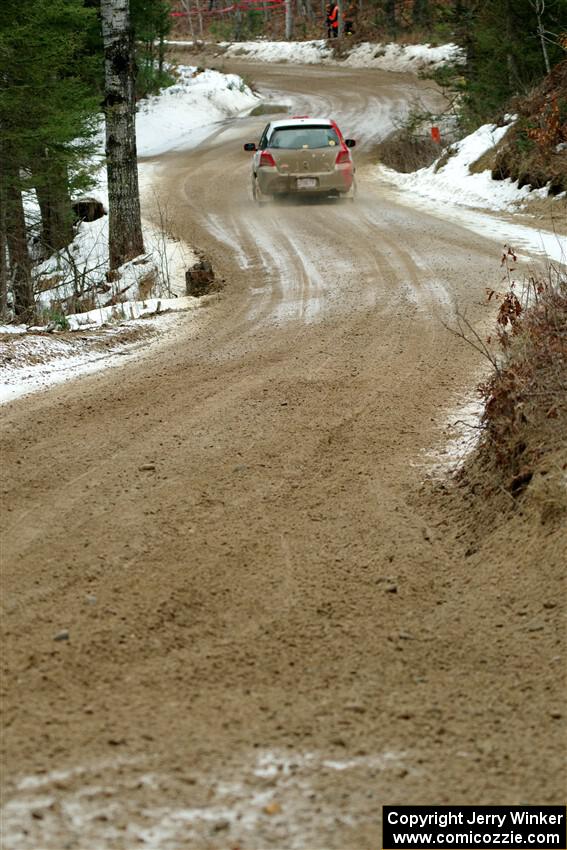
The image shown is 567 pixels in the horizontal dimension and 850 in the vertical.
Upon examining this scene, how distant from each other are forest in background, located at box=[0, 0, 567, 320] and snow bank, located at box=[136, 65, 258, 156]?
3365mm

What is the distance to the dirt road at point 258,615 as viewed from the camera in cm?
300

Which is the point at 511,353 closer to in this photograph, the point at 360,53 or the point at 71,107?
the point at 71,107

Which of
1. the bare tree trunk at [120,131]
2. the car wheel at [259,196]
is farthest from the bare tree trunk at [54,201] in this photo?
the car wheel at [259,196]

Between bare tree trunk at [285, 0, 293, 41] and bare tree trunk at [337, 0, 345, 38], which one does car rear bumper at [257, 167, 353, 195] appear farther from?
bare tree trunk at [285, 0, 293, 41]

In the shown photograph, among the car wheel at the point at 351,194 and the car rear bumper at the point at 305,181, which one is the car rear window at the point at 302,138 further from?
the car wheel at the point at 351,194

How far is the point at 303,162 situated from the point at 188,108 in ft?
67.6

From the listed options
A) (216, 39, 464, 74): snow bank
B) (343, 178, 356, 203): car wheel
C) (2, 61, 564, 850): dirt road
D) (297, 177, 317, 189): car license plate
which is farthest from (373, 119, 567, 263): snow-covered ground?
(216, 39, 464, 74): snow bank

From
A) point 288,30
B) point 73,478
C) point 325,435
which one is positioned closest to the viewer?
point 73,478

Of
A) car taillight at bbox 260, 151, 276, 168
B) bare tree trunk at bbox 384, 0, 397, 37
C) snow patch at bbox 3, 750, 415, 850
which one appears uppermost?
bare tree trunk at bbox 384, 0, 397, 37

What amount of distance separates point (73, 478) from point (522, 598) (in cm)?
280

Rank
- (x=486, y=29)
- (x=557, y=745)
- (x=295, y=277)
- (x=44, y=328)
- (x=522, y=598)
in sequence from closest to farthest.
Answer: (x=557, y=745), (x=522, y=598), (x=44, y=328), (x=295, y=277), (x=486, y=29)

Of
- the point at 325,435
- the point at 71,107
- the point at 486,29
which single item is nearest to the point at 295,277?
the point at 71,107

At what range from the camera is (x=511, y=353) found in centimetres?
597

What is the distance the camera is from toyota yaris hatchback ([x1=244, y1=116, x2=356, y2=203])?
19234mm
